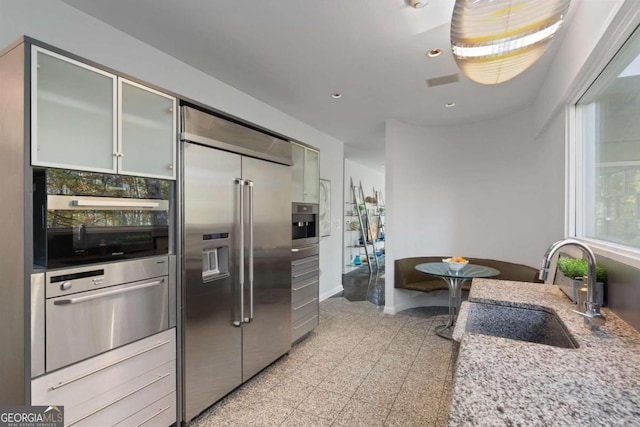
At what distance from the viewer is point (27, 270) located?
1.32 metres

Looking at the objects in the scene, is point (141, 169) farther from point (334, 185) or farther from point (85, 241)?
point (334, 185)

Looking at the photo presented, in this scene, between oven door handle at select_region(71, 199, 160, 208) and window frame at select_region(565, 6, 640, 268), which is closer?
window frame at select_region(565, 6, 640, 268)

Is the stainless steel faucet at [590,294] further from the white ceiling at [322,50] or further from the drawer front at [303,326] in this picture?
the drawer front at [303,326]

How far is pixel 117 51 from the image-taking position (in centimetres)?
216

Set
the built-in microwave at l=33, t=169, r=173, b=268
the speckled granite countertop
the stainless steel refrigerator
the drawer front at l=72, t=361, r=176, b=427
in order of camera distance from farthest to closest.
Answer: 1. the stainless steel refrigerator
2. the drawer front at l=72, t=361, r=176, b=427
3. the built-in microwave at l=33, t=169, r=173, b=268
4. the speckled granite countertop

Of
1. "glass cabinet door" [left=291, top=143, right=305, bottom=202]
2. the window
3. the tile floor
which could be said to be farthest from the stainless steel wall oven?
the window

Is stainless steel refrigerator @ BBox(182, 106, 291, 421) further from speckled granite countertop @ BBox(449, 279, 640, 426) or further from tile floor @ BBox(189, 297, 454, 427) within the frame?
speckled granite countertop @ BBox(449, 279, 640, 426)

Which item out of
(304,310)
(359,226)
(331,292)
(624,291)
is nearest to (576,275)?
(624,291)

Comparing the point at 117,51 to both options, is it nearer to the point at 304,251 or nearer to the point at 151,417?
the point at 304,251

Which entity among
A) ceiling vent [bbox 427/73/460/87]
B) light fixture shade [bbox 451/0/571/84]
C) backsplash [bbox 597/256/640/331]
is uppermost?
ceiling vent [bbox 427/73/460/87]

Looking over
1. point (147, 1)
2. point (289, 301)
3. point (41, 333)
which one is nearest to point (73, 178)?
point (41, 333)

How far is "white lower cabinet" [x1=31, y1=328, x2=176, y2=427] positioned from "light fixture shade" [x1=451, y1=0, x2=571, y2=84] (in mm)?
2212

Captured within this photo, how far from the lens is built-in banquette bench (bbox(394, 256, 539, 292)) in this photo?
398 cm

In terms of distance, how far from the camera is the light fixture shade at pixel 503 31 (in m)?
1.07
